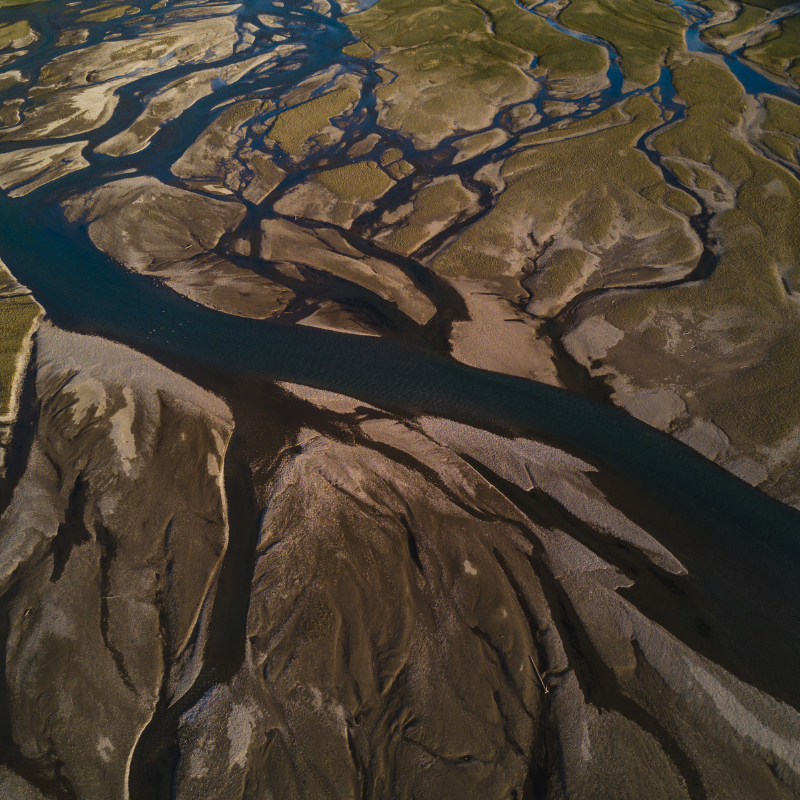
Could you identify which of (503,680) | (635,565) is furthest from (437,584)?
(635,565)

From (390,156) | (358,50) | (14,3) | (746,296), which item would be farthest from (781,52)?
(14,3)

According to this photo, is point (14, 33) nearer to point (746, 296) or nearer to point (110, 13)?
point (110, 13)

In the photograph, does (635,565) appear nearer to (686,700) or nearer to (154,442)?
(686,700)

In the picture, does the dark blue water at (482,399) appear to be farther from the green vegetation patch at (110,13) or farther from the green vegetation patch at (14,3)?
the green vegetation patch at (14,3)

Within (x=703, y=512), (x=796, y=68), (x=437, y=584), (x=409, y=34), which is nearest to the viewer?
(x=437, y=584)

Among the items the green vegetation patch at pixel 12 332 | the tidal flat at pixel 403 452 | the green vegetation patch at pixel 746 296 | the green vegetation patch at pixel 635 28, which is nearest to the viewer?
the tidal flat at pixel 403 452

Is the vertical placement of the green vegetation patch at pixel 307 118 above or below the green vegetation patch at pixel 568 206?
above

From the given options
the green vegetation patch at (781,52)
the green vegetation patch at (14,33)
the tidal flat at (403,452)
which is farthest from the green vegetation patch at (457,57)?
the green vegetation patch at (14,33)
